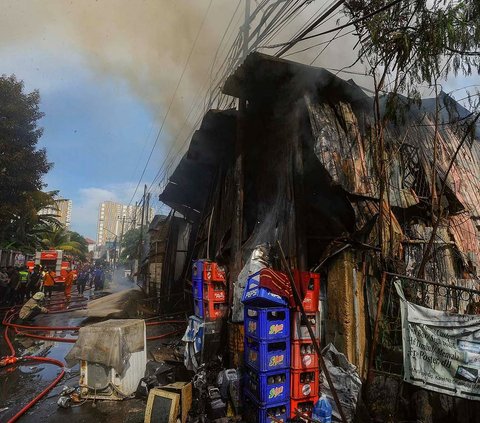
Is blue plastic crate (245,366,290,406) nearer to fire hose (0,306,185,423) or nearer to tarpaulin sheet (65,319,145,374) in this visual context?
tarpaulin sheet (65,319,145,374)

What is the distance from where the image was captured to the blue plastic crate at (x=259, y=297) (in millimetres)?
4191

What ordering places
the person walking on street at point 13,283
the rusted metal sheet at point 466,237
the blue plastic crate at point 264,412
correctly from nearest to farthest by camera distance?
1. the blue plastic crate at point 264,412
2. the rusted metal sheet at point 466,237
3. the person walking on street at point 13,283

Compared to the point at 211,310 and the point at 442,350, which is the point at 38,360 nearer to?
the point at 211,310

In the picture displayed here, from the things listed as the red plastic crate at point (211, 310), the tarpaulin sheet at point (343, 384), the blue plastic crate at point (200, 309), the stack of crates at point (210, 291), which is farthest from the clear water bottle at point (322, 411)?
the blue plastic crate at point (200, 309)

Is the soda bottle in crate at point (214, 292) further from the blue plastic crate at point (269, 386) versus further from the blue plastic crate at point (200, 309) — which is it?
the blue plastic crate at point (269, 386)

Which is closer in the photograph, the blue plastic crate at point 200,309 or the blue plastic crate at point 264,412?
the blue plastic crate at point 264,412

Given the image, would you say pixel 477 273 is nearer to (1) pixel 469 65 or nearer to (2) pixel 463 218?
(2) pixel 463 218

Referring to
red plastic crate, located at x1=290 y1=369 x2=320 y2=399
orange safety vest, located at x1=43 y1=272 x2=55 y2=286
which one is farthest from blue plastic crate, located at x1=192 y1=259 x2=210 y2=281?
orange safety vest, located at x1=43 y1=272 x2=55 y2=286

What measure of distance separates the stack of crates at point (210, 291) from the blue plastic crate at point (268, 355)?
2225 mm

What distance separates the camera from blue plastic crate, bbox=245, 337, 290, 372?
4.00 meters

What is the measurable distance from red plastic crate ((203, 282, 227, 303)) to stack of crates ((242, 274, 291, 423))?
86.9 inches

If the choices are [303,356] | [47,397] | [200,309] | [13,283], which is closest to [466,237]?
[303,356]

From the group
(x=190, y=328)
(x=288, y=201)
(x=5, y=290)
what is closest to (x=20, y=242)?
(x=5, y=290)

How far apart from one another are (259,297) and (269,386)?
1.10 meters
